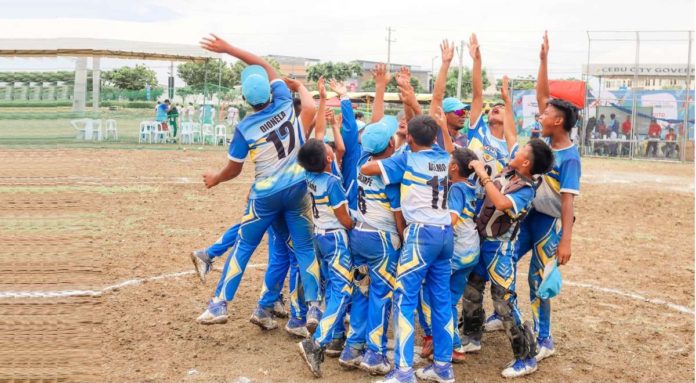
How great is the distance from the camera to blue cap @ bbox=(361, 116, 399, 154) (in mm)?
5742

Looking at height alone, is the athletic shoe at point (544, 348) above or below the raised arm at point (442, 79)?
below

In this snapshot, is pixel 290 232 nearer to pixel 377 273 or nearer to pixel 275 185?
pixel 275 185

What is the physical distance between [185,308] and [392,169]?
3.32 m

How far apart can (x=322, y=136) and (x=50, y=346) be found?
3.05 metres

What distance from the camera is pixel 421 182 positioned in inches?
215

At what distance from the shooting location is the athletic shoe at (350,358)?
19.2 feet

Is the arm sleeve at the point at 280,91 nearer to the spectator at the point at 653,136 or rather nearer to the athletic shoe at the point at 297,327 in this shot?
the athletic shoe at the point at 297,327

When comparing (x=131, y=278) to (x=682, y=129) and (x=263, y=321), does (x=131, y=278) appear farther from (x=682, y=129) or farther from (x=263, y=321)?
(x=682, y=129)

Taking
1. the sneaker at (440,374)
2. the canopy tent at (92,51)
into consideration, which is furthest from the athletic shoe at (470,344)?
the canopy tent at (92,51)

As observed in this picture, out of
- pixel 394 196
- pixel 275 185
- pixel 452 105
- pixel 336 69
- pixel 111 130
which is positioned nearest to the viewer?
pixel 394 196

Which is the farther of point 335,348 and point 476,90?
point 476,90

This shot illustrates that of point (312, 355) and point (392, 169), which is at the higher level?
point (392, 169)

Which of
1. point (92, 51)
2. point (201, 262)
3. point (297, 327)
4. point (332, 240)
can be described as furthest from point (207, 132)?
point (332, 240)

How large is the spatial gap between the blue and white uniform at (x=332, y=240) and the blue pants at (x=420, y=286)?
20.6 inches
